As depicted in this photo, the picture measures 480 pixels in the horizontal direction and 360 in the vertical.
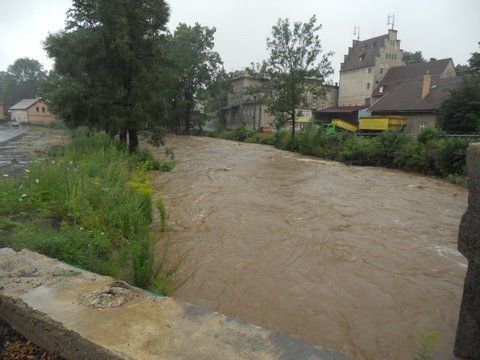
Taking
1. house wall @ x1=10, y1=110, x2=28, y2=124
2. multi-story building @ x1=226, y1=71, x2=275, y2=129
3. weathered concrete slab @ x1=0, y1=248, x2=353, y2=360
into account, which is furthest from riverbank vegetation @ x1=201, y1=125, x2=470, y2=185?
house wall @ x1=10, y1=110, x2=28, y2=124

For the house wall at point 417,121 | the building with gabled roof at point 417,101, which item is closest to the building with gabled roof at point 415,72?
the building with gabled roof at point 417,101

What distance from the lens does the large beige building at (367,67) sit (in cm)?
5153

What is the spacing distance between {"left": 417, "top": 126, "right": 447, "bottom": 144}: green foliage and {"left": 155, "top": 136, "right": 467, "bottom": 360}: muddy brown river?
9327 mm

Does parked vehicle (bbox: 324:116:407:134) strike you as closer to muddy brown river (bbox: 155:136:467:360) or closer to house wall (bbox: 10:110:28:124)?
muddy brown river (bbox: 155:136:467:360)

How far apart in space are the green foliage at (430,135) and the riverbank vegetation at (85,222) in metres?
18.6

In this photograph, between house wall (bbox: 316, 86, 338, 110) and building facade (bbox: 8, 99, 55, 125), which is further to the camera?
building facade (bbox: 8, 99, 55, 125)

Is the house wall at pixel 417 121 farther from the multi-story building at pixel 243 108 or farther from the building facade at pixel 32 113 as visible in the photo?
the building facade at pixel 32 113

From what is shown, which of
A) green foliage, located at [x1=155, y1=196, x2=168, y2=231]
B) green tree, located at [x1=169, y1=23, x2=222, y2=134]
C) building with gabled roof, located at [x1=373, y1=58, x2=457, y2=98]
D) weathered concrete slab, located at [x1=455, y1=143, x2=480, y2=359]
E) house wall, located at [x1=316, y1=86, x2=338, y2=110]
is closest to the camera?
weathered concrete slab, located at [x1=455, y1=143, x2=480, y2=359]

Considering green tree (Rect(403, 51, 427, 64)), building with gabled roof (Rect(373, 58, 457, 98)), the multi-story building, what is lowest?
the multi-story building

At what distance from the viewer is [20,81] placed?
367 feet

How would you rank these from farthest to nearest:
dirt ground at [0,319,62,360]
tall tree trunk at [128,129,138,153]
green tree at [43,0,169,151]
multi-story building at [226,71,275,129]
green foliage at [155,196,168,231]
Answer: multi-story building at [226,71,275,129] → tall tree trunk at [128,129,138,153] → green tree at [43,0,169,151] → green foliage at [155,196,168,231] → dirt ground at [0,319,62,360]

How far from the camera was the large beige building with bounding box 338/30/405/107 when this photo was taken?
51.5 metres

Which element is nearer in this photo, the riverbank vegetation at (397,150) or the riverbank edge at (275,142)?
the riverbank edge at (275,142)

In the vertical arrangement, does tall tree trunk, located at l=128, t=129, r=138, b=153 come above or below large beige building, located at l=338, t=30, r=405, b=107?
below
